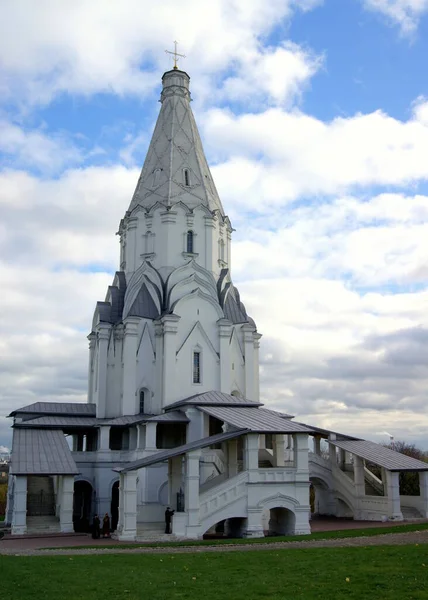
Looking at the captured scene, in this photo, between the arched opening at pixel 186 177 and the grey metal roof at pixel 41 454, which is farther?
the arched opening at pixel 186 177

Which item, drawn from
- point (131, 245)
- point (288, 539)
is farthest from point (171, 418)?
point (131, 245)

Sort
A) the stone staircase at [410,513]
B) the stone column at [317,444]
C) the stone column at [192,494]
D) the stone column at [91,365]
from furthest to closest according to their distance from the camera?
the stone column at [91,365]
the stone column at [317,444]
the stone staircase at [410,513]
the stone column at [192,494]

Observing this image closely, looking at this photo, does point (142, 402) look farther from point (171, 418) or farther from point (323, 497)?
point (323, 497)

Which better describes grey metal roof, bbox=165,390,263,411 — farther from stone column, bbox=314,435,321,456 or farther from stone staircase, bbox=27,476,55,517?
stone staircase, bbox=27,476,55,517

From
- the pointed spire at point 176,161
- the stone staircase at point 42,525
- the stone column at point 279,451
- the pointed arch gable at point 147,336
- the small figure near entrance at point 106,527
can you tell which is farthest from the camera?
the pointed spire at point 176,161

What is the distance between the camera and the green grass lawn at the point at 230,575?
427 inches

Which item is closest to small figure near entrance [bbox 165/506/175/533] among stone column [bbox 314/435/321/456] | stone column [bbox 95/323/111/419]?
stone column [bbox 95/323/111/419]

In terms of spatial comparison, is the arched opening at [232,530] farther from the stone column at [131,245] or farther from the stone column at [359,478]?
the stone column at [131,245]

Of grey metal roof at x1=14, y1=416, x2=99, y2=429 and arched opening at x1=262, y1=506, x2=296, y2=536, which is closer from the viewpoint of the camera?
arched opening at x1=262, y1=506, x2=296, y2=536

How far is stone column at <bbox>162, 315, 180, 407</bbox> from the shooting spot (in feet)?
105

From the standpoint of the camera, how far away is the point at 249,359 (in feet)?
117

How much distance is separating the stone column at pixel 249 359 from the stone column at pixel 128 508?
41.1 ft

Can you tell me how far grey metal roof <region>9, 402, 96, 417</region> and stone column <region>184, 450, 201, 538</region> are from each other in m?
12.6

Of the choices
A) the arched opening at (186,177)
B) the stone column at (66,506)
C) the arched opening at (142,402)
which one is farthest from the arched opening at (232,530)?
the arched opening at (186,177)
